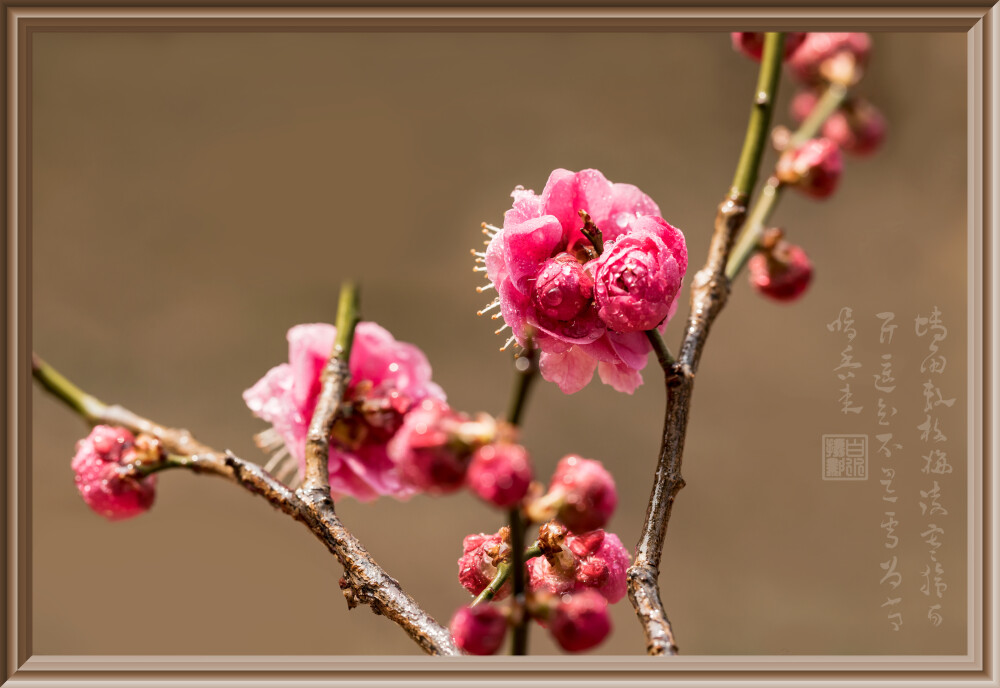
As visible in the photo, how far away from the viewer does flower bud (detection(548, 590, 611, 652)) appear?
285 millimetres

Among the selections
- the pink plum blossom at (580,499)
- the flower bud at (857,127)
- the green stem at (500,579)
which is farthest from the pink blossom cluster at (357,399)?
the flower bud at (857,127)

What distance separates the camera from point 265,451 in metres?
0.57

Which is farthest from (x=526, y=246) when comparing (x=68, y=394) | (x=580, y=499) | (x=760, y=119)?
(x=68, y=394)

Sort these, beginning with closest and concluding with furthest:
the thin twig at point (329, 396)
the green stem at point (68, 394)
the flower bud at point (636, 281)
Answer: the flower bud at point (636, 281) < the thin twig at point (329, 396) < the green stem at point (68, 394)

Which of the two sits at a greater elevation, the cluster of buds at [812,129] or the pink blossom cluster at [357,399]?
the cluster of buds at [812,129]

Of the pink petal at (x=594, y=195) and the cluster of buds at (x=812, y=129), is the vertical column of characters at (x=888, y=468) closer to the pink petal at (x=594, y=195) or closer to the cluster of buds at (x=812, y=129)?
the cluster of buds at (x=812, y=129)

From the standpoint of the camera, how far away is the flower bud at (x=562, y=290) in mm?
363

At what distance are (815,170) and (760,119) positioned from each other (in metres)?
0.08

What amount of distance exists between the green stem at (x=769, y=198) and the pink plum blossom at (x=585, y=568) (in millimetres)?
213

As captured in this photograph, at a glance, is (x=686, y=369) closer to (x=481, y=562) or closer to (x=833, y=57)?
(x=481, y=562)

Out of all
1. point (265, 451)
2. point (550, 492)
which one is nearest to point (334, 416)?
point (265, 451)

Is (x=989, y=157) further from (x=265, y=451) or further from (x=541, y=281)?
(x=265, y=451)

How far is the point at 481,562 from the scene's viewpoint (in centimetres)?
40
